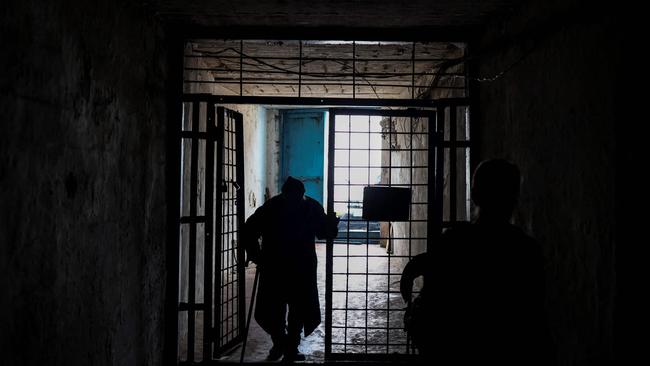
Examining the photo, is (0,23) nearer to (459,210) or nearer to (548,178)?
(548,178)

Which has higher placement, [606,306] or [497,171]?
[497,171]

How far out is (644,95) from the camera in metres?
2.03

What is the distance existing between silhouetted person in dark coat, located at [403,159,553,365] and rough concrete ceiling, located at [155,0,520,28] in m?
2.37

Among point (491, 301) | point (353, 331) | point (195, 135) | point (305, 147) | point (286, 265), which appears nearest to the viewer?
point (491, 301)

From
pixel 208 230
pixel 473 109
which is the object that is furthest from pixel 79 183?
pixel 473 109

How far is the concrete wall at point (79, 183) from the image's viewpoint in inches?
78.2

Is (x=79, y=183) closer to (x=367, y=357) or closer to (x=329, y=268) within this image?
(x=329, y=268)

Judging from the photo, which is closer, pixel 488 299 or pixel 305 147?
pixel 488 299

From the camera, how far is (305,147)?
1391 centimetres

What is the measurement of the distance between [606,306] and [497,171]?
1125 mm

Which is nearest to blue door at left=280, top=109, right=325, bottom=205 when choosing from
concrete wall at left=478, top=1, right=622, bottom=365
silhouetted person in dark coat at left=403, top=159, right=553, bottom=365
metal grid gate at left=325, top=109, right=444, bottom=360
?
metal grid gate at left=325, top=109, right=444, bottom=360

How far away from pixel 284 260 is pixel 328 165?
0.98 metres

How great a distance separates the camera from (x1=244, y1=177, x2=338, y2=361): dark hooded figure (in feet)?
15.0

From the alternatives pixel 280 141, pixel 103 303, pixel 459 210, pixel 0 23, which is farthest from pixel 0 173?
pixel 280 141
